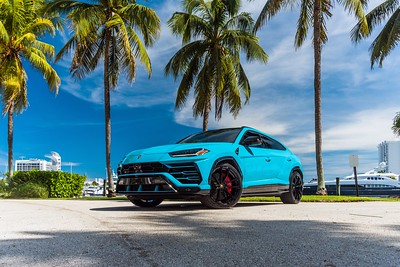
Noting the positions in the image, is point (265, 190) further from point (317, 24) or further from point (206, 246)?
point (317, 24)

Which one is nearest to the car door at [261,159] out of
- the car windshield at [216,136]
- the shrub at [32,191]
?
the car windshield at [216,136]

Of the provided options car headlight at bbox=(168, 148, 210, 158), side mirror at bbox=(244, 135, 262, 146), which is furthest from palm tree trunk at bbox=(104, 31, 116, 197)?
car headlight at bbox=(168, 148, 210, 158)

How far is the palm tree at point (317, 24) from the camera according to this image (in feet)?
56.3

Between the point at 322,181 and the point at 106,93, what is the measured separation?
10.6 metres

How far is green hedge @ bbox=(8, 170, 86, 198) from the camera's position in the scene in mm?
20094

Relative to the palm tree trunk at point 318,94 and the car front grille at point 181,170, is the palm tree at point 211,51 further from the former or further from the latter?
the car front grille at point 181,170

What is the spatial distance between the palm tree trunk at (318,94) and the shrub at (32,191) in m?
12.4

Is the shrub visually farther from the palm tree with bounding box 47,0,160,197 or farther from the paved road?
the paved road

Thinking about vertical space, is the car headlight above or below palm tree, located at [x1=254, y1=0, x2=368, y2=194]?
below

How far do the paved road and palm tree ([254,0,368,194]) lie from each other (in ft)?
36.8

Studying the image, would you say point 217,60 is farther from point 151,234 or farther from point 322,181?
point 151,234

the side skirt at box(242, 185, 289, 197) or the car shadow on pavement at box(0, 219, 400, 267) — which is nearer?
the car shadow on pavement at box(0, 219, 400, 267)

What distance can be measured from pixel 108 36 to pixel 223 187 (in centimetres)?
1486

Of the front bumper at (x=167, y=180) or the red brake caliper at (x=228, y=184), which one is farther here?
the red brake caliper at (x=228, y=184)
